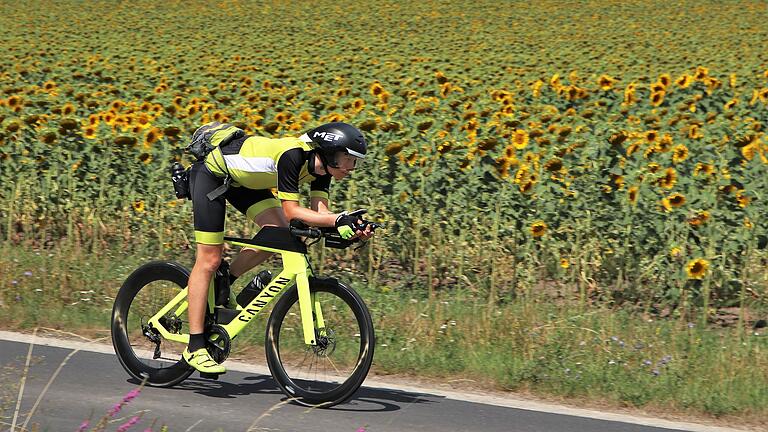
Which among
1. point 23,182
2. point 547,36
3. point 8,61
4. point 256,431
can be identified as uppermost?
point 547,36

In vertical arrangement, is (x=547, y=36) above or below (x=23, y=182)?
above

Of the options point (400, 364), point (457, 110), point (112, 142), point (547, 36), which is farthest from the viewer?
point (547, 36)

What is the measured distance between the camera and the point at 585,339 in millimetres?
7844

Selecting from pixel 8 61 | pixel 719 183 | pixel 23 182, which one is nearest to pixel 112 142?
pixel 23 182

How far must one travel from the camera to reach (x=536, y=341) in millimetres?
7805

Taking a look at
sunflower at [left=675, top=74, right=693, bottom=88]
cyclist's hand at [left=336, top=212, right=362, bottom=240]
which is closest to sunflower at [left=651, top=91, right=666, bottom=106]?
sunflower at [left=675, top=74, right=693, bottom=88]

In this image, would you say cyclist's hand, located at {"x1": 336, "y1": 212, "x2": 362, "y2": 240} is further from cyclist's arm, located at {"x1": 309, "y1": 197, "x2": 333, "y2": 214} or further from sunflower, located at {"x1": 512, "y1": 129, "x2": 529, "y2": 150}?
sunflower, located at {"x1": 512, "y1": 129, "x2": 529, "y2": 150}

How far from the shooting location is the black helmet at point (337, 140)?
6.38m

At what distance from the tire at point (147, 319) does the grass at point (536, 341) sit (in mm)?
955

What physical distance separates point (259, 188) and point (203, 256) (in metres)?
0.47

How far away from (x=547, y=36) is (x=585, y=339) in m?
24.4

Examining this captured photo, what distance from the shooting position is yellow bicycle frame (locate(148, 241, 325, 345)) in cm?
655

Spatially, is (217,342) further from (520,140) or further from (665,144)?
(665,144)

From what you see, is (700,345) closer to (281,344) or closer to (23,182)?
(281,344)
